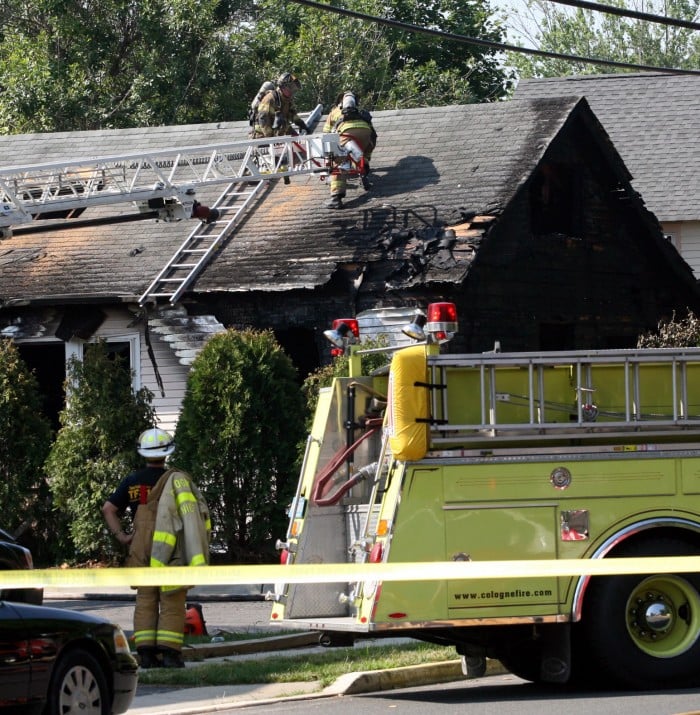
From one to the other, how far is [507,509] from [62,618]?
2.86 meters

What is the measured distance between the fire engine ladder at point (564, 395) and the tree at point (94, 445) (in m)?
8.83

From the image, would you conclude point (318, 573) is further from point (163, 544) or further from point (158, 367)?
point (158, 367)

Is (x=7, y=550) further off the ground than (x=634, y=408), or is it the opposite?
(x=634, y=408)

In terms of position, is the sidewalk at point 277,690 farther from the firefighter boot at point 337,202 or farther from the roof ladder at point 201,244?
the firefighter boot at point 337,202

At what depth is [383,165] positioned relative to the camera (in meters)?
23.0

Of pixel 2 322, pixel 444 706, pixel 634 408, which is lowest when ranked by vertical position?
pixel 444 706

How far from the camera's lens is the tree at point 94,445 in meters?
17.5

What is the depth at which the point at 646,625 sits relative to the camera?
9359 mm

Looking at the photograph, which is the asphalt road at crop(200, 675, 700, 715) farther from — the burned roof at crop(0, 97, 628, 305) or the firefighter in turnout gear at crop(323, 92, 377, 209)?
the firefighter in turnout gear at crop(323, 92, 377, 209)

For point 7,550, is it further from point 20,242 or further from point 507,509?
point 20,242

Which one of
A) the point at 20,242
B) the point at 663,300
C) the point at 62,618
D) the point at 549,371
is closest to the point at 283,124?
the point at 20,242

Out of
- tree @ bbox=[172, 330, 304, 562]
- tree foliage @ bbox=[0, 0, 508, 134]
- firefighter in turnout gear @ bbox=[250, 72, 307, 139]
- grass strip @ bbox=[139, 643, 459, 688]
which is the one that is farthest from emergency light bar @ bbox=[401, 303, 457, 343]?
tree foliage @ bbox=[0, 0, 508, 134]

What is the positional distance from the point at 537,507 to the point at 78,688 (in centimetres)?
303

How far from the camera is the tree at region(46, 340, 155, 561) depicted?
57.5 feet
